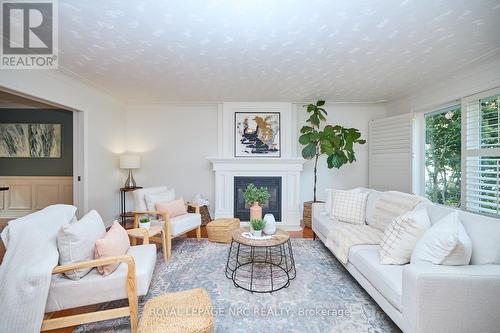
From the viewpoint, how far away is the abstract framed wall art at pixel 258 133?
462 centimetres

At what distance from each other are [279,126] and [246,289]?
324 cm

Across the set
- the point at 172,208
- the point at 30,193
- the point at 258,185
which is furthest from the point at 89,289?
the point at 30,193

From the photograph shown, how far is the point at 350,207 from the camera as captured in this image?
9.73ft

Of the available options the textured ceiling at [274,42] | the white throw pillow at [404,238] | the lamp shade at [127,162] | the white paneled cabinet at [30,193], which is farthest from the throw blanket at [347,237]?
the white paneled cabinet at [30,193]

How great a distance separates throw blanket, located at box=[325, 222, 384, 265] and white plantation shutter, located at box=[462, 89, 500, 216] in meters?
1.48

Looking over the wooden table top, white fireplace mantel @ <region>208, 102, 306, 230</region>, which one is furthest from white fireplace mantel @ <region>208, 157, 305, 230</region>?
the wooden table top

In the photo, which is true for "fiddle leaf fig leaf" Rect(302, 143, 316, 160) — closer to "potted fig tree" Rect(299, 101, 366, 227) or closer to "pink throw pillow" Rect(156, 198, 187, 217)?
"potted fig tree" Rect(299, 101, 366, 227)

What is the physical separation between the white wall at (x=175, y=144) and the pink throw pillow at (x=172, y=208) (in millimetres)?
1362

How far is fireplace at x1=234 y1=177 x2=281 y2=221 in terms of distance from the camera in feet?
14.9

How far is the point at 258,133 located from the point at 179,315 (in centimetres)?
368

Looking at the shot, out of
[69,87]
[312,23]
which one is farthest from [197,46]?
[69,87]

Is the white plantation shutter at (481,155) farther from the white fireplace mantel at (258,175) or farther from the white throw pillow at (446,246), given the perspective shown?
the white fireplace mantel at (258,175)

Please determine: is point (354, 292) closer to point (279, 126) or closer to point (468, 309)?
point (468, 309)

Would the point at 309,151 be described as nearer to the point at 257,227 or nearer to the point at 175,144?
the point at 257,227
